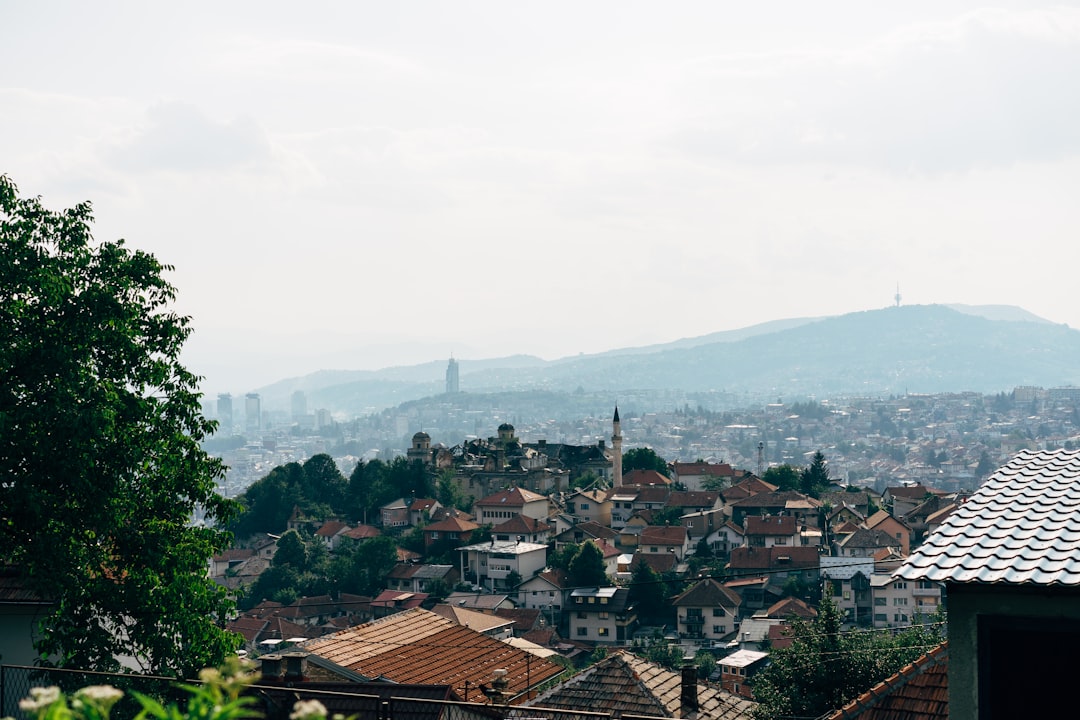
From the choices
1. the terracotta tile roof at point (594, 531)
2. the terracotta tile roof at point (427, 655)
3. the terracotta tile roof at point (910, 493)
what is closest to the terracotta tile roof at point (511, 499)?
the terracotta tile roof at point (594, 531)

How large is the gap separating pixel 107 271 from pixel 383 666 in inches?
280

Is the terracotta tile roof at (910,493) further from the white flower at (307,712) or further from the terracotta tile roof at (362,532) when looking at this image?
the white flower at (307,712)

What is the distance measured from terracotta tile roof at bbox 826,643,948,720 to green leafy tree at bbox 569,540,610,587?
164 ft

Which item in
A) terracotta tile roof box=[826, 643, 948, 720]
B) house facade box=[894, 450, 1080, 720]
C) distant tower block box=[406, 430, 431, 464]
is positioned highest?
house facade box=[894, 450, 1080, 720]

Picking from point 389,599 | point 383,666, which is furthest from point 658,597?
point 383,666

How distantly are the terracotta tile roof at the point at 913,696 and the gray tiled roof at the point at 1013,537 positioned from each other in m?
3.45

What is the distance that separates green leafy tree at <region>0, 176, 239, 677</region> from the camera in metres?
9.98

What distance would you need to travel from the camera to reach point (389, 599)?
196ft

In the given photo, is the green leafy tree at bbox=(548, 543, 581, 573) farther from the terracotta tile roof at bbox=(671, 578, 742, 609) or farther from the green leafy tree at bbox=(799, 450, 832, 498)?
the green leafy tree at bbox=(799, 450, 832, 498)

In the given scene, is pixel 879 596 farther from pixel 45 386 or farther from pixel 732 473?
pixel 45 386

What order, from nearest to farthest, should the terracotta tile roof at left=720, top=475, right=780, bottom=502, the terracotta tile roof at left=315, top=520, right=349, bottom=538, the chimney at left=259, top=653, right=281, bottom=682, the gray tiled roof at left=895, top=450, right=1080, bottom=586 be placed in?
1. the gray tiled roof at left=895, top=450, right=1080, bottom=586
2. the chimney at left=259, top=653, right=281, bottom=682
3. the terracotta tile roof at left=720, top=475, right=780, bottom=502
4. the terracotta tile roof at left=315, top=520, right=349, bottom=538

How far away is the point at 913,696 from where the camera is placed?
33.2 ft

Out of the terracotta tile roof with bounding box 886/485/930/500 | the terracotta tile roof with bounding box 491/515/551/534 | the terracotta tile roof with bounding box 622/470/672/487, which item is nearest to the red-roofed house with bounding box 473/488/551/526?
the terracotta tile roof with bounding box 491/515/551/534

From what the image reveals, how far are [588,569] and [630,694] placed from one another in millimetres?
44985
